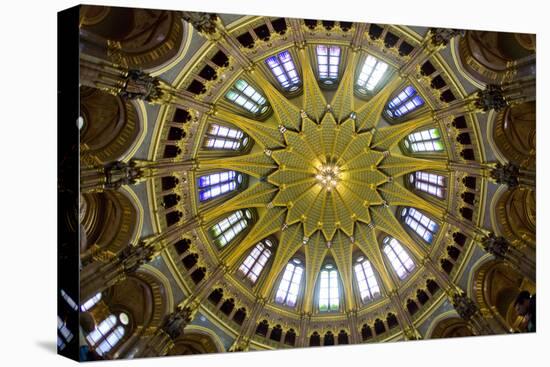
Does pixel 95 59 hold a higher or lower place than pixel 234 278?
higher

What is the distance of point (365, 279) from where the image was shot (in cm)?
1911

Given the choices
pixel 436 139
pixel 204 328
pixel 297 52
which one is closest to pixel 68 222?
pixel 204 328

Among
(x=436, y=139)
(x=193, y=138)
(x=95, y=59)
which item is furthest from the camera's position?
(x=436, y=139)

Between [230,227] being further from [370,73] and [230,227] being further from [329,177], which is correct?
[370,73]

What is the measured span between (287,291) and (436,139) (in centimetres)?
599

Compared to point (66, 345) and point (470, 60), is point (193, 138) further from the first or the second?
point (470, 60)

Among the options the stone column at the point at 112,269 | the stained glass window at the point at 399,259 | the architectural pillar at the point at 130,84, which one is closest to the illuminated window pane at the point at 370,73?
the stained glass window at the point at 399,259

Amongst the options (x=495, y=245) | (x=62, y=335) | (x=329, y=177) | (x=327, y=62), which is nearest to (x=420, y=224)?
(x=495, y=245)

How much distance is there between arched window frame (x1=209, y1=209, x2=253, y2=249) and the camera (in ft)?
60.0

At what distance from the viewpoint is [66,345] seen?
16.7 meters

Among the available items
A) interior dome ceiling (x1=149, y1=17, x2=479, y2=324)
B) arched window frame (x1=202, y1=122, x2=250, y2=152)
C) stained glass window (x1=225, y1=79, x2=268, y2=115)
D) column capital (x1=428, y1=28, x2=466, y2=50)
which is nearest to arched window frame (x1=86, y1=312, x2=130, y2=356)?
interior dome ceiling (x1=149, y1=17, x2=479, y2=324)

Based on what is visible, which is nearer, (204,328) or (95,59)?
(95,59)

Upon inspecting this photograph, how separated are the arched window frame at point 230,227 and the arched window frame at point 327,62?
407 cm

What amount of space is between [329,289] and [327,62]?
20.0ft
